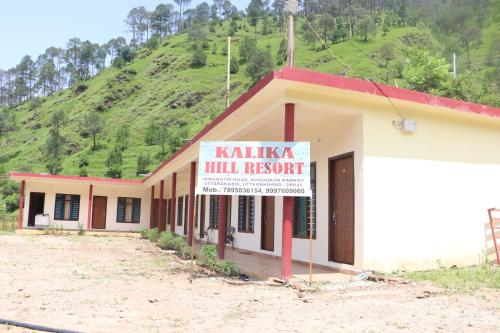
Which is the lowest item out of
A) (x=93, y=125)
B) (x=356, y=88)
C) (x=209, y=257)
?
(x=209, y=257)

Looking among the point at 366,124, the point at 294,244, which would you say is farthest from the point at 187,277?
the point at 366,124

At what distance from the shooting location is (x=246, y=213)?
13.8 metres

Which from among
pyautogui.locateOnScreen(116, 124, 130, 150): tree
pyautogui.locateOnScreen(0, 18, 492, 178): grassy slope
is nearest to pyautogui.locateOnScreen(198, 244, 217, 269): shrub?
pyautogui.locateOnScreen(0, 18, 492, 178): grassy slope

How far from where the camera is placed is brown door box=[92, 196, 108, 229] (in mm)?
27422

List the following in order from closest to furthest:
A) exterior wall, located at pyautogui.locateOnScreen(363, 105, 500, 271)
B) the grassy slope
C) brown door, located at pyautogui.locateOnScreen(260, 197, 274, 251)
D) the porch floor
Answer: the porch floor
exterior wall, located at pyautogui.locateOnScreen(363, 105, 500, 271)
brown door, located at pyautogui.locateOnScreen(260, 197, 274, 251)
the grassy slope

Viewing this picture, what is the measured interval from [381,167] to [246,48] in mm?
73484

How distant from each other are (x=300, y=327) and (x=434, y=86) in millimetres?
28369

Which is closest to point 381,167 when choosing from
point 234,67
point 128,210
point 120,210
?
point 120,210

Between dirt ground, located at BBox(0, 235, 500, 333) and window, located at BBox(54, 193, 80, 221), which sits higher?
window, located at BBox(54, 193, 80, 221)

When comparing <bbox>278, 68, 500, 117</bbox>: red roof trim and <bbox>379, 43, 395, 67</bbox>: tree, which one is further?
<bbox>379, 43, 395, 67</bbox>: tree

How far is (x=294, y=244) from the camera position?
34.5 ft

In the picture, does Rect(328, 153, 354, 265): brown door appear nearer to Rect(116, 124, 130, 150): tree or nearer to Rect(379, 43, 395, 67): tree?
Rect(116, 124, 130, 150): tree

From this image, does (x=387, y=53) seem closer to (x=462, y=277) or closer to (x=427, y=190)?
(x=427, y=190)

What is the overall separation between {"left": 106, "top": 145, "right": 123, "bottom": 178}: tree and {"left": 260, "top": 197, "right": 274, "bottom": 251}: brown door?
40.7 meters
